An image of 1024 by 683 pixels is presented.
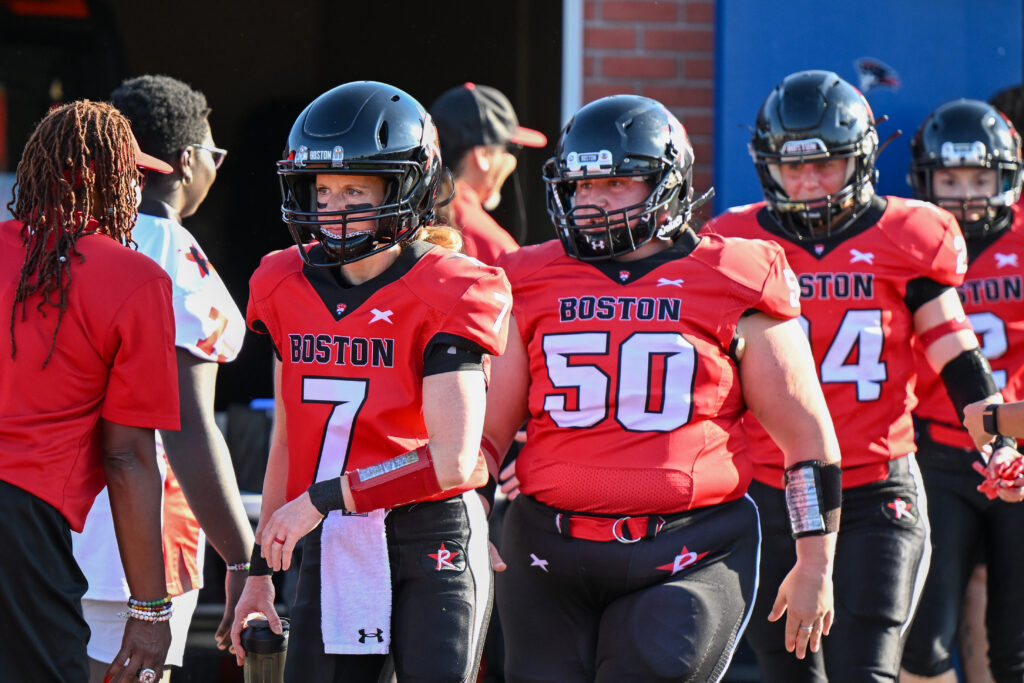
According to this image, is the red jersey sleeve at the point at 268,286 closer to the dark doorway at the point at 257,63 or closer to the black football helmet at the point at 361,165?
the black football helmet at the point at 361,165

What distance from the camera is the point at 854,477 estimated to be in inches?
160

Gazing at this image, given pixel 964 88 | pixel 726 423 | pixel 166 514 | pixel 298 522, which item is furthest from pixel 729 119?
pixel 298 522

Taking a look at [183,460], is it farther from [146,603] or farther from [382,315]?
[382,315]

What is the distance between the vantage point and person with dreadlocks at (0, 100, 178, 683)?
2777 millimetres

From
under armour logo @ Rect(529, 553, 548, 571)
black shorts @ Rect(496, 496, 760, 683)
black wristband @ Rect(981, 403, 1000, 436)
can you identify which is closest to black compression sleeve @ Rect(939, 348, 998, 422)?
black wristband @ Rect(981, 403, 1000, 436)

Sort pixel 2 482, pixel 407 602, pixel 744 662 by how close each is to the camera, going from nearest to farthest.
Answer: pixel 2 482 < pixel 407 602 < pixel 744 662

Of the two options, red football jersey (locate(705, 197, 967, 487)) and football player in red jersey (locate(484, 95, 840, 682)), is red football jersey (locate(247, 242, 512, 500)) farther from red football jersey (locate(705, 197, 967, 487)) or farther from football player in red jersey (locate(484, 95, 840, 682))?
red football jersey (locate(705, 197, 967, 487))

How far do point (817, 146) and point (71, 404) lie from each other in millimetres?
2497

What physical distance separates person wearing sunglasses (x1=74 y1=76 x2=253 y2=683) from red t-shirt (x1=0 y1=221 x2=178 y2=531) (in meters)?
0.64

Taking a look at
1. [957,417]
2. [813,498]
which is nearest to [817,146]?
[957,417]

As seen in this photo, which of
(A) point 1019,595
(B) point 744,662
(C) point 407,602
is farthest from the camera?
(B) point 744,662

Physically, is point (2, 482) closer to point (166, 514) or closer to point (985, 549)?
point (166, 514)

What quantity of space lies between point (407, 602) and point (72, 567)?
2.34ft

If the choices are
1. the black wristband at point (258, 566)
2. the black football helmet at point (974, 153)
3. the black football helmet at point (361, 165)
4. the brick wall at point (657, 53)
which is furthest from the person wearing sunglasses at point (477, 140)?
the black wristband at point (258, 566)
